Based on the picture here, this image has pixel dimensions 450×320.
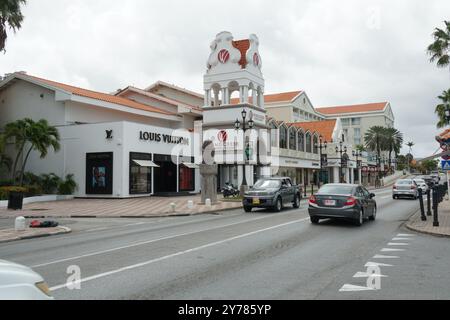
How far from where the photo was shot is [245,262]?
28.6 ft

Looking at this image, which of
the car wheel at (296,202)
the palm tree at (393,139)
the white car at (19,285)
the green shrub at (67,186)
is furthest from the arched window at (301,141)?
the white car at (19,285)

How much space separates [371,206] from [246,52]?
93.7 feet

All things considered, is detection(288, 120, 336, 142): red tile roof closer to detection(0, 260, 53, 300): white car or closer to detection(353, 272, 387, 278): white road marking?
detection(353, 272, 387, 278): white road marking

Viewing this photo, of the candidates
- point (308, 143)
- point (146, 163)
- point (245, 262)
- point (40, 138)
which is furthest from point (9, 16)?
point (308, 143)

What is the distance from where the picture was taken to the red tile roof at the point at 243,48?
141 feet

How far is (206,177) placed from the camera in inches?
1061

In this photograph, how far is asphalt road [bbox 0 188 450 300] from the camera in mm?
6438

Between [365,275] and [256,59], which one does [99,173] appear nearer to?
[256,59]

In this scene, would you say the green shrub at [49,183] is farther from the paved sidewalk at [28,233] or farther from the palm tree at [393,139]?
the palm tree at [393,139]

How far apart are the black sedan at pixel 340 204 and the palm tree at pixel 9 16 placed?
21057mm

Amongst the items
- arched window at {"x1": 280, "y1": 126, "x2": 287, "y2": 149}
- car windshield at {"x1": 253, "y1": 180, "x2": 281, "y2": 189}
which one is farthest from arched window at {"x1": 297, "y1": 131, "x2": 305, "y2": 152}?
car windshield at {"x1": 253, "y1": 180, "x2": 281, "y2": 189}

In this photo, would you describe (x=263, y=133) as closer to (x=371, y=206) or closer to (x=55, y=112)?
(x=55, y=112)
